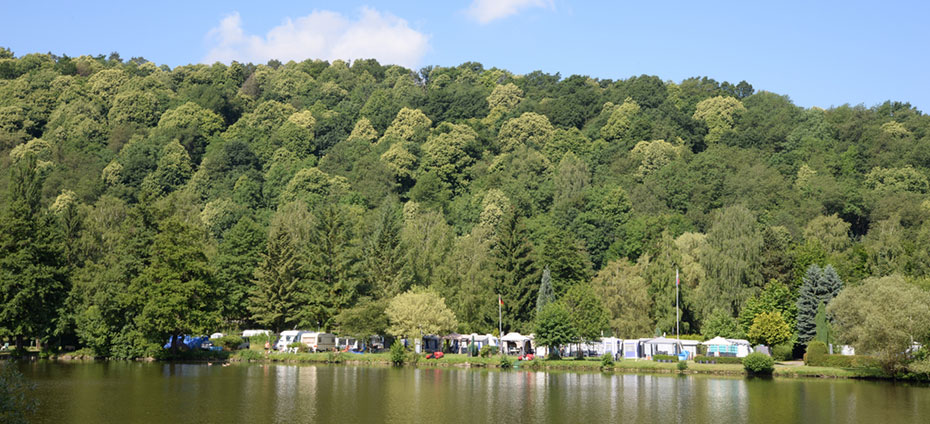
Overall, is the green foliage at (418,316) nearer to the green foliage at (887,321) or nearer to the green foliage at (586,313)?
the green foliage at (586,313)

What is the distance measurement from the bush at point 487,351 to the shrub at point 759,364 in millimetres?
21516

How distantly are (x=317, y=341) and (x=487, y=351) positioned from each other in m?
14.8

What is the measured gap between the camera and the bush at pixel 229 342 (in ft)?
247

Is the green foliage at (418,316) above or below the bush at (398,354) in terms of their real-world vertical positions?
above

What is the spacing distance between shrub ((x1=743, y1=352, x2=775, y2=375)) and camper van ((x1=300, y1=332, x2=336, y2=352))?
35.3m

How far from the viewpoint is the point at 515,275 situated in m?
83.3

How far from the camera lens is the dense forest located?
2734 inches

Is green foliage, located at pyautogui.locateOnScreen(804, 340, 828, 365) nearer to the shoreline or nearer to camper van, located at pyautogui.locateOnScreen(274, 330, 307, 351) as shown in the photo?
the shoreline

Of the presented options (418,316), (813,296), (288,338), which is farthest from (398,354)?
(813,296)

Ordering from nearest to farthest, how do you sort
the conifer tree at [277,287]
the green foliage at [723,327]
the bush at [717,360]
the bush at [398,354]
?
the bush at [717,360] < the bush at [398,354] < the green foliage at [723,327] < the conifer tree at [277,287]

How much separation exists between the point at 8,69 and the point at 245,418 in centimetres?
16785

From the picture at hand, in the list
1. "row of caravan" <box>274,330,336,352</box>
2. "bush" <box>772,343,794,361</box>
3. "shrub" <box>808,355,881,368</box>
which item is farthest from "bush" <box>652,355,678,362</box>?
"row of caravan" <box>274,330,336,352</box>

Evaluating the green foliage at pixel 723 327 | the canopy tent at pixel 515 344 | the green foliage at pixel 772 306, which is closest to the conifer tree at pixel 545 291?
the canopy tent at pixel 515 344

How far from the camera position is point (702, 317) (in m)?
76.1
